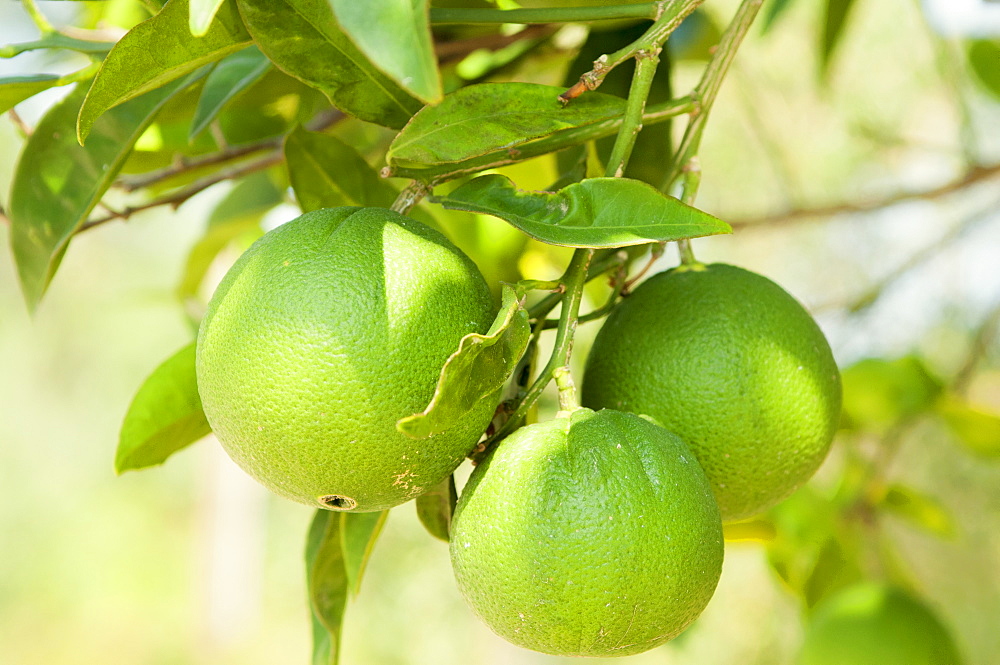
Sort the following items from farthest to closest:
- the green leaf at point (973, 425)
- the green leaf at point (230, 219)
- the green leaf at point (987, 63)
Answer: the green leaf at point (987, 63), the green leaf at point (973, 425), the green leaf at point (230, 219)

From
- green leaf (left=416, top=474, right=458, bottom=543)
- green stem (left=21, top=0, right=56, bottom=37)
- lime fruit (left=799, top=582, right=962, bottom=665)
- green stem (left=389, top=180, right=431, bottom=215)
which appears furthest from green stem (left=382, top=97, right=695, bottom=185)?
lime fruit (left=799, top=582, right=962, bottom=665)

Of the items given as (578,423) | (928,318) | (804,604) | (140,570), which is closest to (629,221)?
(578,423)

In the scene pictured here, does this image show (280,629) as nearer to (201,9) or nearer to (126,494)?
(126,494)

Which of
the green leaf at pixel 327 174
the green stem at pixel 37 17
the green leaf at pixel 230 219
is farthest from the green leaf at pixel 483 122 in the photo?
the green leaf at pixel 230 219

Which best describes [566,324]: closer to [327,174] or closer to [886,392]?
[327,174]

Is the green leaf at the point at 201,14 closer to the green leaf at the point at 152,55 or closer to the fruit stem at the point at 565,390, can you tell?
the green leaf at the point at 152,55

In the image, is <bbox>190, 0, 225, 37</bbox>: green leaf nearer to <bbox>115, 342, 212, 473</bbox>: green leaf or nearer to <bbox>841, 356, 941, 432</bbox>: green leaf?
<bbox>115, 342, 212, 473</bbox>: green leaf
